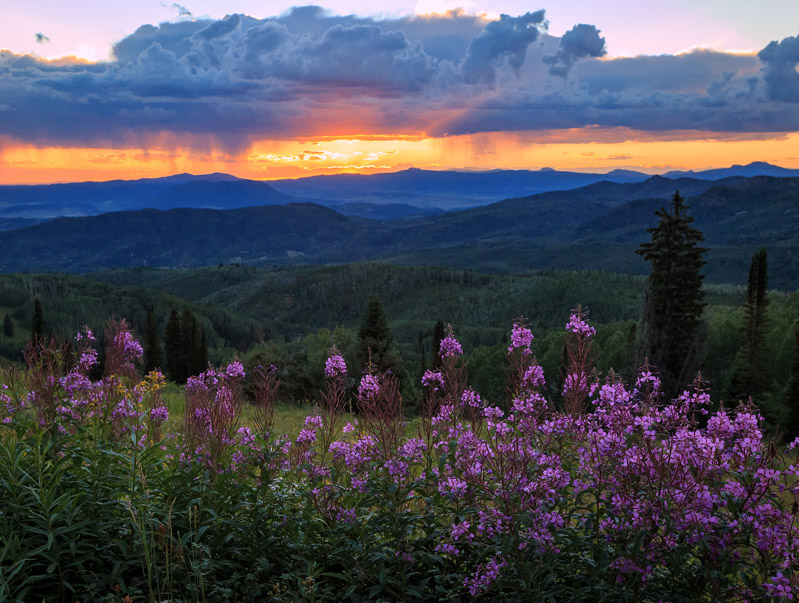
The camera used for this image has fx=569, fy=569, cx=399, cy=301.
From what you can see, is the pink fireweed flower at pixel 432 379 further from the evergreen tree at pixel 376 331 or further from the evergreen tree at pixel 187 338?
the evergreen tree at pixel 187 338

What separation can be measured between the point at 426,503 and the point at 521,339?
6.12ft

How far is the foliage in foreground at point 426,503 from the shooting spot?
4371 millimetres

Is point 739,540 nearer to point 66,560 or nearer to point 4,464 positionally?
point 66,560

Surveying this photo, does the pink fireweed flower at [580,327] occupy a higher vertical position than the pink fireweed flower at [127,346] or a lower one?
higher

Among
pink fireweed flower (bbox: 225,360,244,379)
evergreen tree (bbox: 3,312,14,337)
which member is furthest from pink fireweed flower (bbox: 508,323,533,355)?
evergreen tree (bbox: 3,312,14,337)

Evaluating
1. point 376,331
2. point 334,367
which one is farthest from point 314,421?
point 376,331

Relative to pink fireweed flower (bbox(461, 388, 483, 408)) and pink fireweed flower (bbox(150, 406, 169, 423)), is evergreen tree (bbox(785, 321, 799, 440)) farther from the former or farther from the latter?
pink fireweed flower (bbox(150, 406, 169, 423))

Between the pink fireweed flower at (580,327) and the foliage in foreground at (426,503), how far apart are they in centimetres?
2

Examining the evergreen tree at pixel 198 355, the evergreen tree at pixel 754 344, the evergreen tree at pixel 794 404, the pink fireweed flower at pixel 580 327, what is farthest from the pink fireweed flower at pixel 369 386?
the evergreen tree at pixel 198 355

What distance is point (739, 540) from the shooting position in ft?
14.1

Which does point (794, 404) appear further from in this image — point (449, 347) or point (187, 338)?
point (187, 338)

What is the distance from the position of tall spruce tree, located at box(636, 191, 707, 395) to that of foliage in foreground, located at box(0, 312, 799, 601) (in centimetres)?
3761

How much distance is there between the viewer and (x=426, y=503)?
17.1 feet

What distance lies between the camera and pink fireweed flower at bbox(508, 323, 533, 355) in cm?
577
